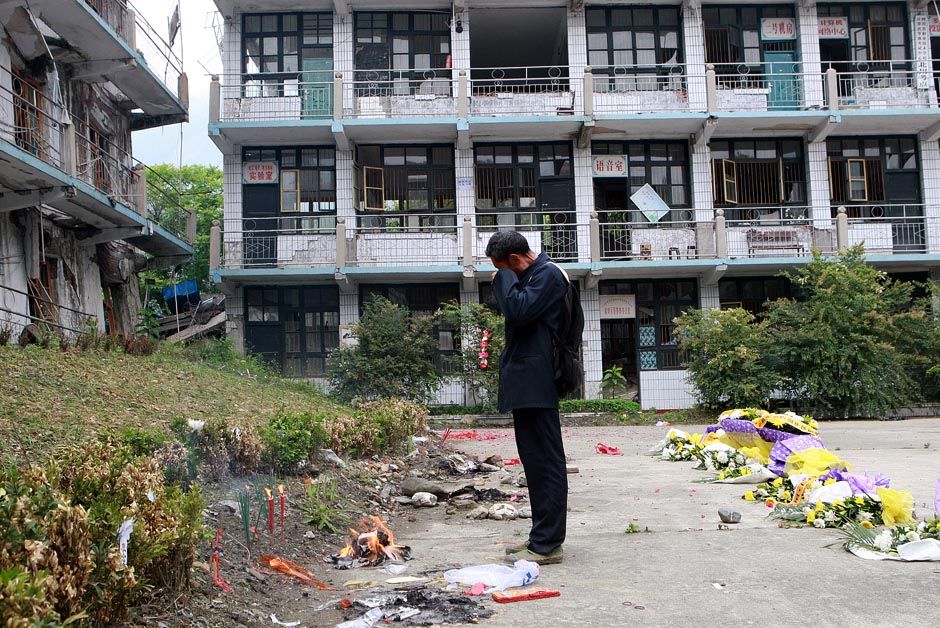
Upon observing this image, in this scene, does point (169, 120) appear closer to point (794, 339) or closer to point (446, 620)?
point (794, 339)

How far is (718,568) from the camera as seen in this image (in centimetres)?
429

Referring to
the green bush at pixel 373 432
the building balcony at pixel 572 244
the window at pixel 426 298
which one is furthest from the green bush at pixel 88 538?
Answer: the window at pixel 426 298

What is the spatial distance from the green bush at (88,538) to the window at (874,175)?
22.9 m

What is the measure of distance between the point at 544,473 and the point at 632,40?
67.8ft

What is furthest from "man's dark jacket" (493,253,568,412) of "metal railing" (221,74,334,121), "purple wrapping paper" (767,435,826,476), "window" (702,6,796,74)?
"window" (702,6,796,74)

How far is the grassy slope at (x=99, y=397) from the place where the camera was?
6164 mm

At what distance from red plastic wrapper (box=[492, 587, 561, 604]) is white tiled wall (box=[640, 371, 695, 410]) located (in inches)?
705

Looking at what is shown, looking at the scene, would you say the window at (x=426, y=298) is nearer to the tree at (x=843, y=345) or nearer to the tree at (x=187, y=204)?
the tree at (x=187, y=204)

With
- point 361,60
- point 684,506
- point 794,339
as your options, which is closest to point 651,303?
point 794,339

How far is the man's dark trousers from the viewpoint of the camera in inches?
181

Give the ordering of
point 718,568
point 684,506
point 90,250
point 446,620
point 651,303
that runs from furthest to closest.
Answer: point 651,303 → point 90,250 → point 684,506 → point 718,568 → point 446,620

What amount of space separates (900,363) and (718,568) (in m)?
16.6

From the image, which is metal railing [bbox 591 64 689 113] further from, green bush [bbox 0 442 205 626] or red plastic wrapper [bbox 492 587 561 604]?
green bush [bbox 0 442 205 626]

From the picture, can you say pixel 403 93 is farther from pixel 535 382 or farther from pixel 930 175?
pixel 535 382
